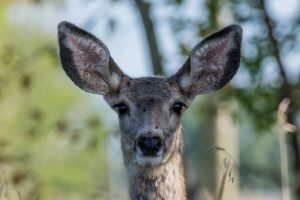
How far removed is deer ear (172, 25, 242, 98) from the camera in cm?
1040

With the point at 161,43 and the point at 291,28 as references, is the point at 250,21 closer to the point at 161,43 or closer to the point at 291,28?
the point at 291,28

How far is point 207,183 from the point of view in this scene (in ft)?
63.9

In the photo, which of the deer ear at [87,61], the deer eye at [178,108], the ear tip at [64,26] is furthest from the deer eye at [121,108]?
the ear tip at [64,26]

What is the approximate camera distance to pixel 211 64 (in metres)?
10.6

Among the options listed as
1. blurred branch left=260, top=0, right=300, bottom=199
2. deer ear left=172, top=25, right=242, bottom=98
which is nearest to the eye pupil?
deer ear left=172, top=25, right=242, bottom=98

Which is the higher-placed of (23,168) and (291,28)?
(291,28)

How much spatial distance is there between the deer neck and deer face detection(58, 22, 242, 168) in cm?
8

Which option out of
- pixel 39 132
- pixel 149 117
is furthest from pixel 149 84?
pixel 39 132

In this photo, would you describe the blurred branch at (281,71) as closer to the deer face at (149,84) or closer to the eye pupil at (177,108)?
the deer face at (149,84)

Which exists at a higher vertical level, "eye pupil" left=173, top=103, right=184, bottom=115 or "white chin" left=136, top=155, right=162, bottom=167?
"eye pupil" left=173, top=103, right=184, bottom=115

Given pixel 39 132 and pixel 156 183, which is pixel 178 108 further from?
pixel 39 132

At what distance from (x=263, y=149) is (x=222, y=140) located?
1465cm

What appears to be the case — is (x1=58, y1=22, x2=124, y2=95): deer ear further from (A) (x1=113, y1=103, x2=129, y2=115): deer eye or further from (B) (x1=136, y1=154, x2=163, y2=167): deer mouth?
(B) (x1=136, y1=154, x2=163, y2=167): deer mouth

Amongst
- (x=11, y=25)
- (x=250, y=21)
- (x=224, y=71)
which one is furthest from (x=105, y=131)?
(x=11, y=25)
